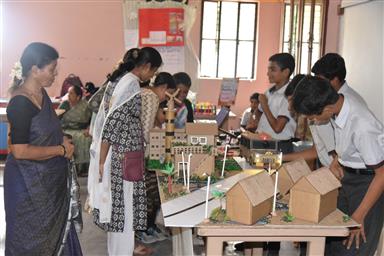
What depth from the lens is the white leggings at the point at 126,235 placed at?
9.14 ft

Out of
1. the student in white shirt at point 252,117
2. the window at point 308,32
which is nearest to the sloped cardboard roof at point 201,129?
the student in white shirt at point 252,117

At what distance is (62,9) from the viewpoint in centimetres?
699

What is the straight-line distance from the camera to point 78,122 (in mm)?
5371

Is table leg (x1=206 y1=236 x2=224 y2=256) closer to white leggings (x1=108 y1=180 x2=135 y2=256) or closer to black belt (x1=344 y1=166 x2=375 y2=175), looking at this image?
black belt (x1=344 y1=166 x2=375 y2=175)

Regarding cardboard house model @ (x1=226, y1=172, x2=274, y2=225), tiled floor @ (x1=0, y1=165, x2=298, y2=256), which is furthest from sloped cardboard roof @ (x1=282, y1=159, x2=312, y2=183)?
tiled floor @ (x1=0, y1=165, x2=298, y2=256)

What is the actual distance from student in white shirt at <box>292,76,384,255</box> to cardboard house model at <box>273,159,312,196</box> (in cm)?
19

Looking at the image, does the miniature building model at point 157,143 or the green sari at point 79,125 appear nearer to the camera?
the miniature building model at point 157,143

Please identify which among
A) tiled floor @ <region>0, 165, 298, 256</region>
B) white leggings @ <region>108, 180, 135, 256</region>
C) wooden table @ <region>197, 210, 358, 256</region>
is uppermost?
wooden table @ <region>197, 210, 358, 256</region>

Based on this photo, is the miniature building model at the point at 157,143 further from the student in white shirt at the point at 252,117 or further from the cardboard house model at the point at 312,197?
the student in white shirt at the point at 252,117

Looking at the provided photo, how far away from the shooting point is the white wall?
443 cm

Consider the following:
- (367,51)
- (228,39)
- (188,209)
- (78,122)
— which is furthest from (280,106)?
(228,39)

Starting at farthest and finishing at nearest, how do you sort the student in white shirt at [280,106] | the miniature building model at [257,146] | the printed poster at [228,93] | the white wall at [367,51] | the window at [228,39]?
the window at [228,39] < the printed poster at [228,93] < the white wall at [367,51] < the student in white shirt at [280,106] < the miniature building model at [257,146]

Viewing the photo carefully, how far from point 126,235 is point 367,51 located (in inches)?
125

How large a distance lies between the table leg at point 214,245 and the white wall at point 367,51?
2.94 metres
